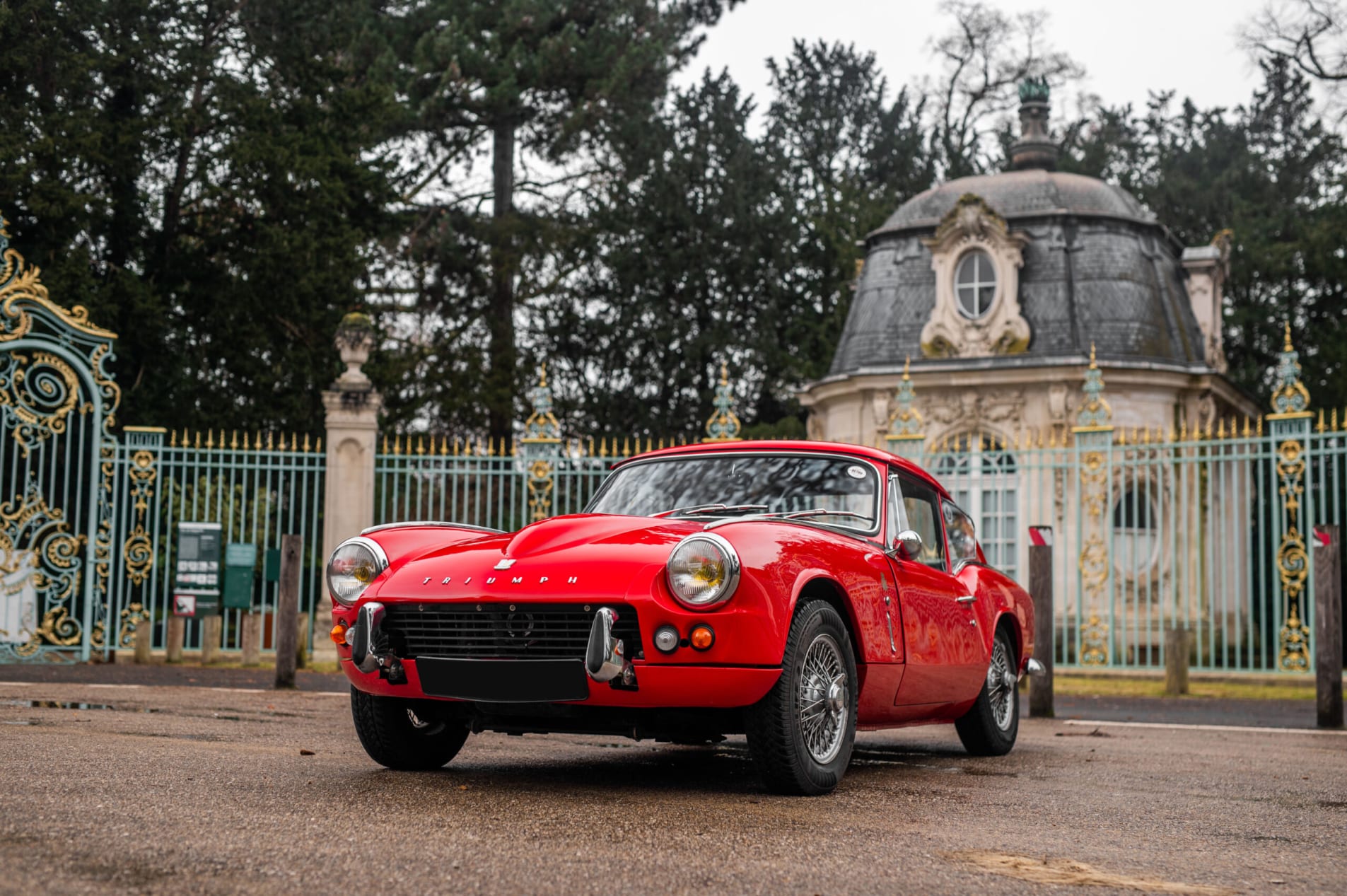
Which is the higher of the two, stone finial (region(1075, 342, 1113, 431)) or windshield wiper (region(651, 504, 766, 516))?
stone finial (region(1075, 342, 1113, 431))

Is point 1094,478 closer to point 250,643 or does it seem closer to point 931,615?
point 250,643

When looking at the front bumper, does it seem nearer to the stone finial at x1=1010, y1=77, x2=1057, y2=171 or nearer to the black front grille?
the black front grille

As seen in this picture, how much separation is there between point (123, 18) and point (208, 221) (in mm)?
3635

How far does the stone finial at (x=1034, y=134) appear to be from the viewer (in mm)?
28578

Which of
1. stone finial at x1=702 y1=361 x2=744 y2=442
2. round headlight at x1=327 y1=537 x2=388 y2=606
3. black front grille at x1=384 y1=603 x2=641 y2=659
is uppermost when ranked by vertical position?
stone finial at x1=702 y1=361 x2=744 y2=442

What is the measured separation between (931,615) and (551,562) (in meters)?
2.20

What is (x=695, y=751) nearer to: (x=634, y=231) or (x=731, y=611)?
(x=731, y=611)

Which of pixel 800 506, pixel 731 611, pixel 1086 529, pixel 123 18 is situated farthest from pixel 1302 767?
pixel 123 18

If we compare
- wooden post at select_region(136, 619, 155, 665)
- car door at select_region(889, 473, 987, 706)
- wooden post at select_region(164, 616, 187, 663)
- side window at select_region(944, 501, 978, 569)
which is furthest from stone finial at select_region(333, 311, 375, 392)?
car door at select_region(889, 473, 987, 706)

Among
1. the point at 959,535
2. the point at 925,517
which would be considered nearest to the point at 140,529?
the point at 959,535

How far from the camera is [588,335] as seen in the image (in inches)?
1453

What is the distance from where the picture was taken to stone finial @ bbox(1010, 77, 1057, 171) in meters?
28.6

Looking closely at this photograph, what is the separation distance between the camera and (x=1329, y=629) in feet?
35.1

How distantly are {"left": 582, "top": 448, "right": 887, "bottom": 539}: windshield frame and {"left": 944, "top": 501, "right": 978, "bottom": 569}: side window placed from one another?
96 cm
